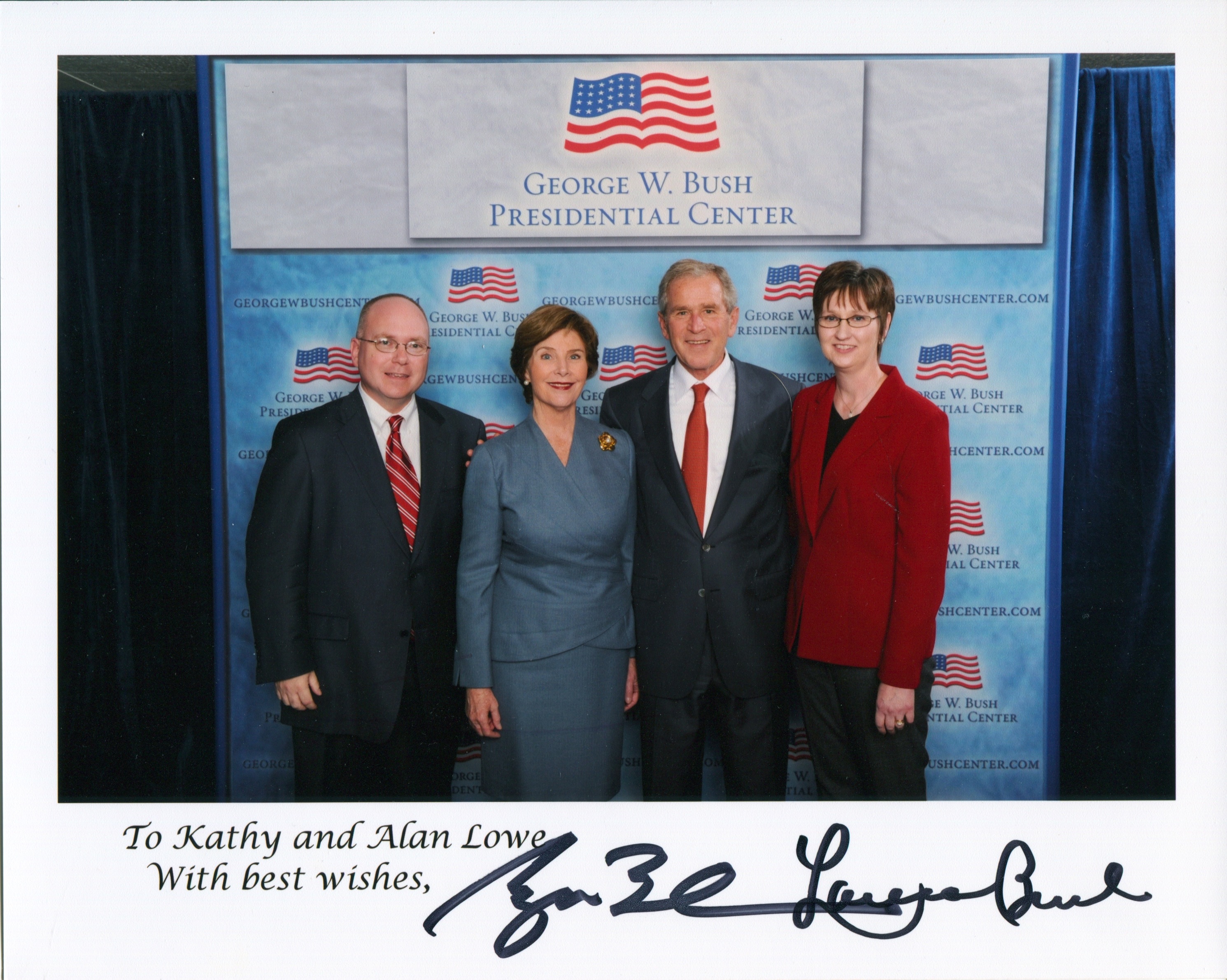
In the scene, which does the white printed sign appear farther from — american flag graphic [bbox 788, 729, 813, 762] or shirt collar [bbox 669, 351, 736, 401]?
american flag graphic [bbox 788, 729, 813, 762]

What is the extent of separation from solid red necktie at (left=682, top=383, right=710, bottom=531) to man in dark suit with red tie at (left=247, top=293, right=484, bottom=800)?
2.07 feet

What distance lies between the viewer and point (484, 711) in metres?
2.27

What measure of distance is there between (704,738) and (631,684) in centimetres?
27

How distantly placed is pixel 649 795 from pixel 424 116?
205cm

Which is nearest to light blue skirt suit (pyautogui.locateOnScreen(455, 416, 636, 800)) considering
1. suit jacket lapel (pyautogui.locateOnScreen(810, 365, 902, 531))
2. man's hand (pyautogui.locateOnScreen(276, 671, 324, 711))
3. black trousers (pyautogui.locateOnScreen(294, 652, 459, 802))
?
black trousers (pyautogui.locateOnScreen(294, 652, 459, 802))

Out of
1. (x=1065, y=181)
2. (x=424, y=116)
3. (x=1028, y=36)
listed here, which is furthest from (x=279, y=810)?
(x=1028, y=36)

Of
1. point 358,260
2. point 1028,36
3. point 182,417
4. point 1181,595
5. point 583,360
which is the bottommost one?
point 1181,595

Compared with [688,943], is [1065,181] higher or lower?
higher

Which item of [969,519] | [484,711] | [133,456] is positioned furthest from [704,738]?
[133,456]

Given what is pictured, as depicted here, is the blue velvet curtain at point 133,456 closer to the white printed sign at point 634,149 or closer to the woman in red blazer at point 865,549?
the white printed sign at point 634,149

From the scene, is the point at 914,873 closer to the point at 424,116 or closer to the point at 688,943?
the point at 688,943

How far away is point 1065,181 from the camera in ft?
7.94

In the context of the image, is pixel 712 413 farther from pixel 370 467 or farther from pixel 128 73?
pixel 128 73

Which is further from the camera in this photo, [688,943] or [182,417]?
[182,417]
